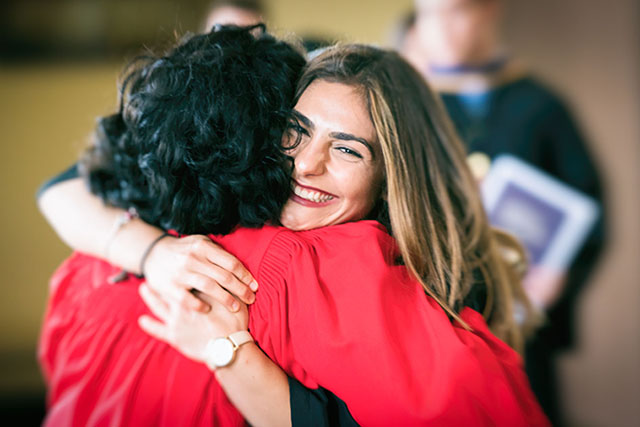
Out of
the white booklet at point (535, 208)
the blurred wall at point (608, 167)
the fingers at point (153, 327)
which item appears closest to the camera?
the fingers at point (153, 327)

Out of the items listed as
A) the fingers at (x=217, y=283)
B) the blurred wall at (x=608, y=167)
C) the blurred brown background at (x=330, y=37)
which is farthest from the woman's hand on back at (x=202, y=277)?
the blurred wall at (x=608, y=167)

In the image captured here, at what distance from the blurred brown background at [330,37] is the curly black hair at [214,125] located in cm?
99

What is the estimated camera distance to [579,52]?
164 cm

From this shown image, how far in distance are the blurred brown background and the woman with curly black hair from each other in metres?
1.10

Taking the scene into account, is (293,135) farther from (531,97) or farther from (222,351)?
(531,97)

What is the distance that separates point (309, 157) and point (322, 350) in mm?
249

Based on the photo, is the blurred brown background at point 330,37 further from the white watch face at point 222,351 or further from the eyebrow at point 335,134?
the white watch face at point 222,351

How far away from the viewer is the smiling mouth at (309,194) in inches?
26.1

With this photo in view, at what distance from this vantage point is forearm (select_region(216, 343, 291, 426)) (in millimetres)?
554

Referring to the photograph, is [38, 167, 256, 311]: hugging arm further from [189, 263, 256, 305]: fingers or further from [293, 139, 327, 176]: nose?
[293, 139, 327, 176]: nose

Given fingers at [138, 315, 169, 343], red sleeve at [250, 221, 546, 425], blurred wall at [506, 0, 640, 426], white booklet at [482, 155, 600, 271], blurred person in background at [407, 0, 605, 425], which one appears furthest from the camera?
blurred wall at [506, 0, 640, 426]

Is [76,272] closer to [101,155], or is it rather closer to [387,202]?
[101,155]

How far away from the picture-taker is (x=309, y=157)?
629 mm

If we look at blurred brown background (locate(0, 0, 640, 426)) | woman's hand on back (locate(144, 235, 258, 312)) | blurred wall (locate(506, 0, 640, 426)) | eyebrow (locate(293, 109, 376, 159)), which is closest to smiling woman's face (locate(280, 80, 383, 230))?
eyebrow (locate(293, 109, 376, 159))
